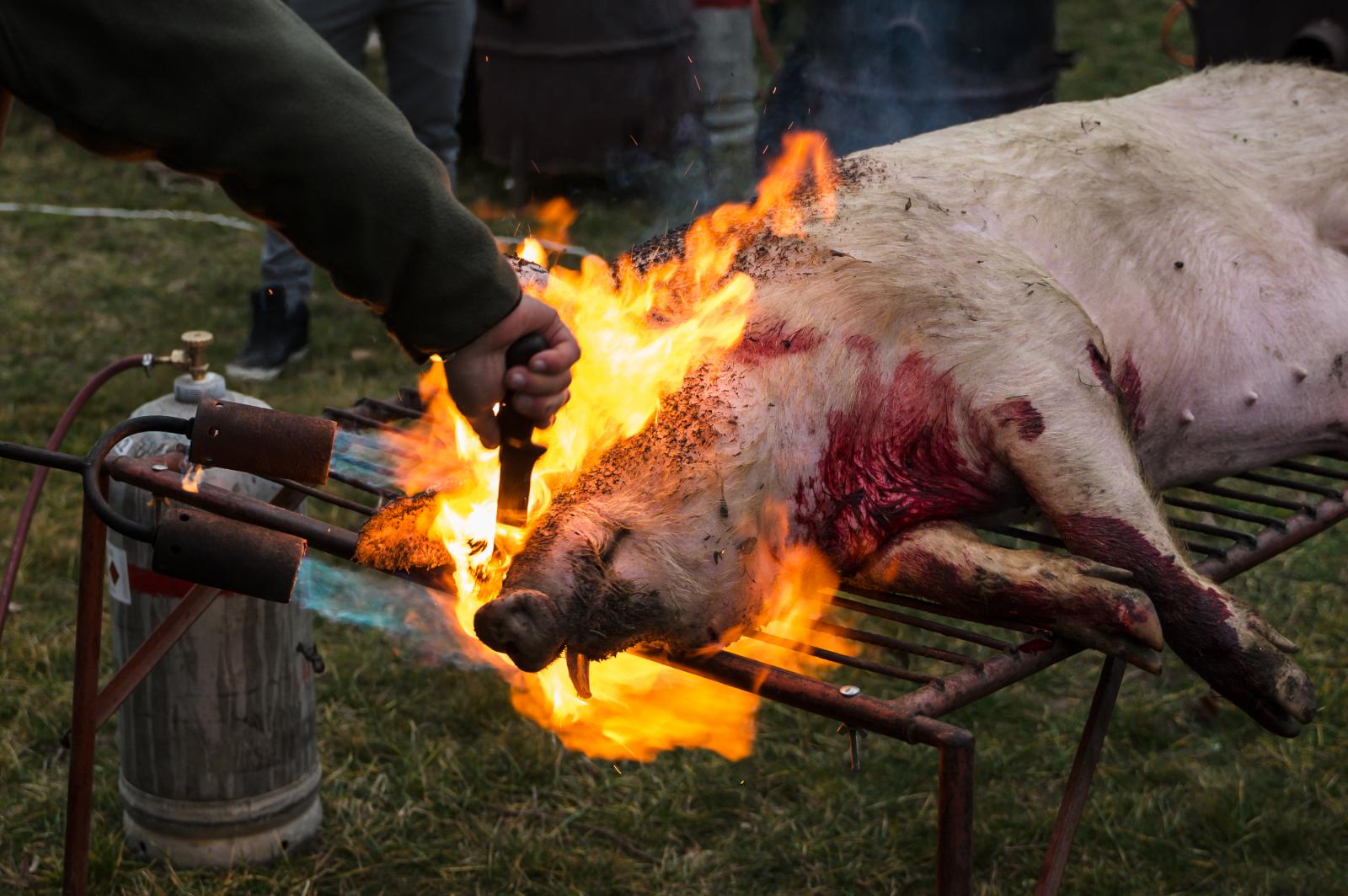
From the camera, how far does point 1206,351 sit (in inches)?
108

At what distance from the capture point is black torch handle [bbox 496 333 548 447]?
184 cm

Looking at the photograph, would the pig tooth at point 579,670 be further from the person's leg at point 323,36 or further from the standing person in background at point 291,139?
the person's leg at point 323,36

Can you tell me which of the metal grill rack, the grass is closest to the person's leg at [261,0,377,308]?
the grass

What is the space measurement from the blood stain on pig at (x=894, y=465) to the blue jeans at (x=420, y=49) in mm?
3214

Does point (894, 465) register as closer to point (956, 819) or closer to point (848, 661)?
point (848, 661)


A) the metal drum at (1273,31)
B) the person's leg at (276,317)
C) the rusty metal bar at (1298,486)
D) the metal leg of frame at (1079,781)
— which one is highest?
the metal drum at (1273,31)

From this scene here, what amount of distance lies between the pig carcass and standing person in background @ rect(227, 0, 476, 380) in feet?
9.72

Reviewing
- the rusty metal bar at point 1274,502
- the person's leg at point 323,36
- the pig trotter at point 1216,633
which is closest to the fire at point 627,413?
the pig trotter at point 1216,633

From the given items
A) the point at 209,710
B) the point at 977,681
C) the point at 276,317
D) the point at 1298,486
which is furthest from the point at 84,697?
the point at 276,317

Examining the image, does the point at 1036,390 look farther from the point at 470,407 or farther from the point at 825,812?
the point at 825,812

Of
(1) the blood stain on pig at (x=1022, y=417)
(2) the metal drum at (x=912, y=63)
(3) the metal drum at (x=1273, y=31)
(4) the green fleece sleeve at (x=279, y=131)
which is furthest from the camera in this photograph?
(2) the metal drum at (x=912, y=63)

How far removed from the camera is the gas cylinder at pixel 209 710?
9.29ft

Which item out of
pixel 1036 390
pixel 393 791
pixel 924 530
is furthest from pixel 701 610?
pixel 393 791

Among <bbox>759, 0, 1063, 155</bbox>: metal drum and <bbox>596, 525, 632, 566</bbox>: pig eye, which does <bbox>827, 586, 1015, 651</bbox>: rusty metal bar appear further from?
<bbox>759, 0, 1063, 155</bbox>: metal drum
